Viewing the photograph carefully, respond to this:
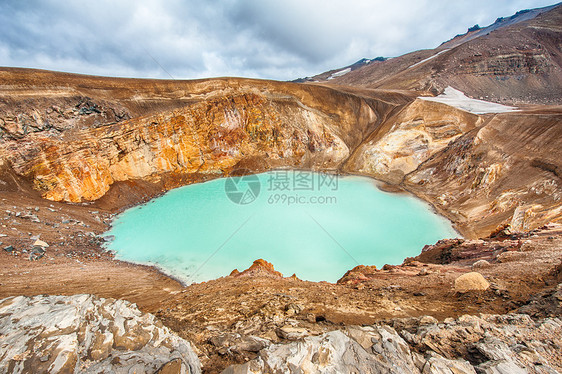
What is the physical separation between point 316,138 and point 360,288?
27.7m

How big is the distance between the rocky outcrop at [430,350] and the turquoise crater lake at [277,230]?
8790mm

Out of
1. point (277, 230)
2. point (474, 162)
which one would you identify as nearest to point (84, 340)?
point (277, 230)

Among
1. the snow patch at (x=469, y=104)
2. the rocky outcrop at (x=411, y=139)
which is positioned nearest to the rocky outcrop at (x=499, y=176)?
the rocky outcrop at (x=411, y=139)

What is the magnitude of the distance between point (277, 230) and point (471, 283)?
12.0 metres

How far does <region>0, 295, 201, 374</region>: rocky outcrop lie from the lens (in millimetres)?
3344

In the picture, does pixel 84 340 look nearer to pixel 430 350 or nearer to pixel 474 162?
pixel 430 350

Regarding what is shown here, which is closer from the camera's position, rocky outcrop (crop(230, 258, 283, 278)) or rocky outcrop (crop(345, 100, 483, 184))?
rocky outcrop (crop(230, 258, 283, 278))

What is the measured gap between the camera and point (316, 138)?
34094mm

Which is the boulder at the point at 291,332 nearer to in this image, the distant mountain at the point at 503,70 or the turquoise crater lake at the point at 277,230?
the turquoise crater lake at the point at 277,230

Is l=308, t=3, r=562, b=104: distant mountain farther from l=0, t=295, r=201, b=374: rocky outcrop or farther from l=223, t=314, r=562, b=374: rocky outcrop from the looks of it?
l=0, t=295, r=201, b=374: rocky outcrop

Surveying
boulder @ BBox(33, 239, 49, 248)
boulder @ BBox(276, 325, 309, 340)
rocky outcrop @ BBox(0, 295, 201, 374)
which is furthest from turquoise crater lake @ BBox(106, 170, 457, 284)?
rocky outcrop @ BBox(0, 295, 201, 374)

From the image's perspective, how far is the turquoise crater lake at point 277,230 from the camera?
1441cm

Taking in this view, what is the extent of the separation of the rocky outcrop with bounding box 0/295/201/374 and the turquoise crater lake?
8.76m

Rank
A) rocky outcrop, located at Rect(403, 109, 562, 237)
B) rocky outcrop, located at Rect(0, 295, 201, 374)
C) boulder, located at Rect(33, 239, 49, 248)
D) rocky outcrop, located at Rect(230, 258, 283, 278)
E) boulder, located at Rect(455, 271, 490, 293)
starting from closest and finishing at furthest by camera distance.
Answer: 1. rocky outcrop, located at Rect(0, 295, 201, 374)
2. boulder, located at Rect(455, 271, 490, 293)
3. rocky outcrop, located at Rect(230, 258, 283, 278)
4. boulder, located at Rect(33, 239, 49, 248)
5. rocky outcrop, located at Rect(403, 109, 562, 237)
